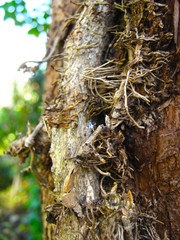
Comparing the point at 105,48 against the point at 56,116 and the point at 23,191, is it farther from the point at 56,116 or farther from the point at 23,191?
the point at 23,191

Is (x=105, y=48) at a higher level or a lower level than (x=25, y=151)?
higher

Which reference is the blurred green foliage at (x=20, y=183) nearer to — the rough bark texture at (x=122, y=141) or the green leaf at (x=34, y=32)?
the green leaf at (x=34, y=32)

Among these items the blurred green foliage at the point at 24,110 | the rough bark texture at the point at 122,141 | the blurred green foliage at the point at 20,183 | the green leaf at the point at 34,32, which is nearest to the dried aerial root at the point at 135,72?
the rough bark texture at the point at 122,141

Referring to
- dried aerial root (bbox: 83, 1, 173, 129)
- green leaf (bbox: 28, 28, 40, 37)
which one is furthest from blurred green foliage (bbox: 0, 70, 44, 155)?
dried aerial root (bbox: 83, 1, 173, 129)

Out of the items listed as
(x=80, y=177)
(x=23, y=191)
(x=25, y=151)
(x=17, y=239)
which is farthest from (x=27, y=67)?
(x=23, y=191)

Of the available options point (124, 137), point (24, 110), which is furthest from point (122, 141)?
point (24, 110)

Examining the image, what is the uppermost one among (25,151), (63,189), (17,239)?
(25,151)
